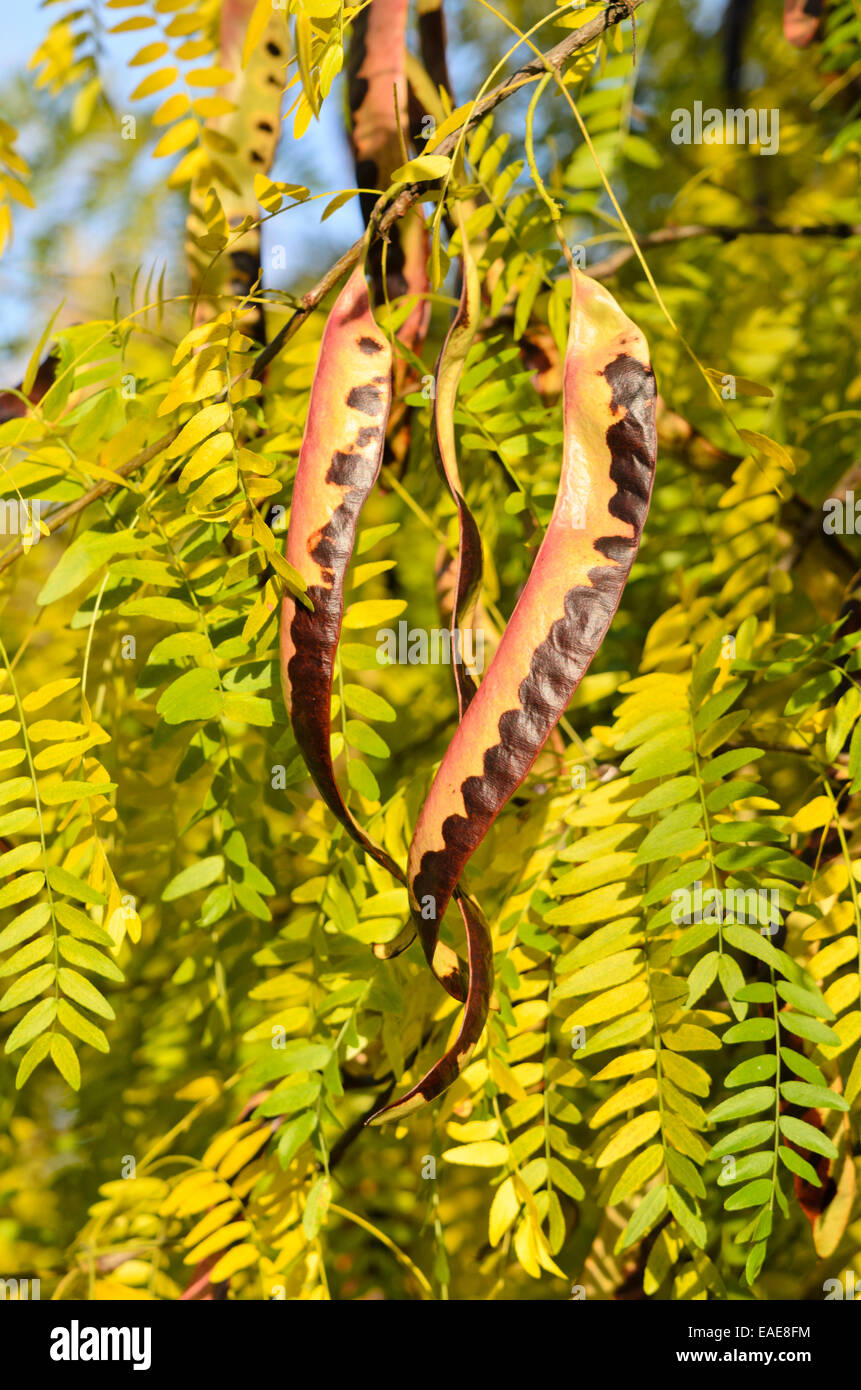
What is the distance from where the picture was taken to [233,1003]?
32.9 inches

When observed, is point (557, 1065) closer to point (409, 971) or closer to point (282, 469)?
point (409, 971)

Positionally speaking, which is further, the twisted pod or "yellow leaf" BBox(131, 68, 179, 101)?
"yellow leaf" BBox(131, 68, 179, 101)

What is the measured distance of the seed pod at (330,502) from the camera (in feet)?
1.49

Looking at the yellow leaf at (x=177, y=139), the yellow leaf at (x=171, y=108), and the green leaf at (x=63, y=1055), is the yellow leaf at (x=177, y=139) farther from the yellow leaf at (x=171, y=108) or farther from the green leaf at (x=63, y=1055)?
the green leaf at (x=63, y=1055)

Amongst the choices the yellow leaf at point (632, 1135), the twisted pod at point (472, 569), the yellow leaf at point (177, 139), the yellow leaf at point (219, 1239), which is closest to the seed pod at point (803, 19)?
the yellow leaf at point (177, 139)

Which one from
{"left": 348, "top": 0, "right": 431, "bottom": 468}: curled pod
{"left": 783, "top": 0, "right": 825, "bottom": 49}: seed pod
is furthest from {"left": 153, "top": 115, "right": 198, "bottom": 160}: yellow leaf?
{"left": 783, "top": 0, "right": 825, "bottom": 49}: seed pod

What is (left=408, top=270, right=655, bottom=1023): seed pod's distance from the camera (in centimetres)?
41

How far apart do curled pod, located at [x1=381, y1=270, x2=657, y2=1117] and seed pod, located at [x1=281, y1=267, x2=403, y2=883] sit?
0.16ft

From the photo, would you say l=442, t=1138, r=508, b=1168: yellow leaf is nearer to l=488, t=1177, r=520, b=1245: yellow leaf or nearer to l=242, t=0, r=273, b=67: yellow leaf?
l=488, t=1177, r=520, b=1245: yellow leaf

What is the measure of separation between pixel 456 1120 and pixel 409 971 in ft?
0.39

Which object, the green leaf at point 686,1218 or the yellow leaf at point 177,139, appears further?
the yellow leaf at point 177,139

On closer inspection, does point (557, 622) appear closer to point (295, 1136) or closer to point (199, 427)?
point (199, 427)

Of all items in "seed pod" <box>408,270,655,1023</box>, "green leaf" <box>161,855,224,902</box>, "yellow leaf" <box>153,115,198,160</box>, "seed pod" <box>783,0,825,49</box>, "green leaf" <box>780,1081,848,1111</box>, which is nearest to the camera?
"seed pod" <box>408,270,655,1023</box>
